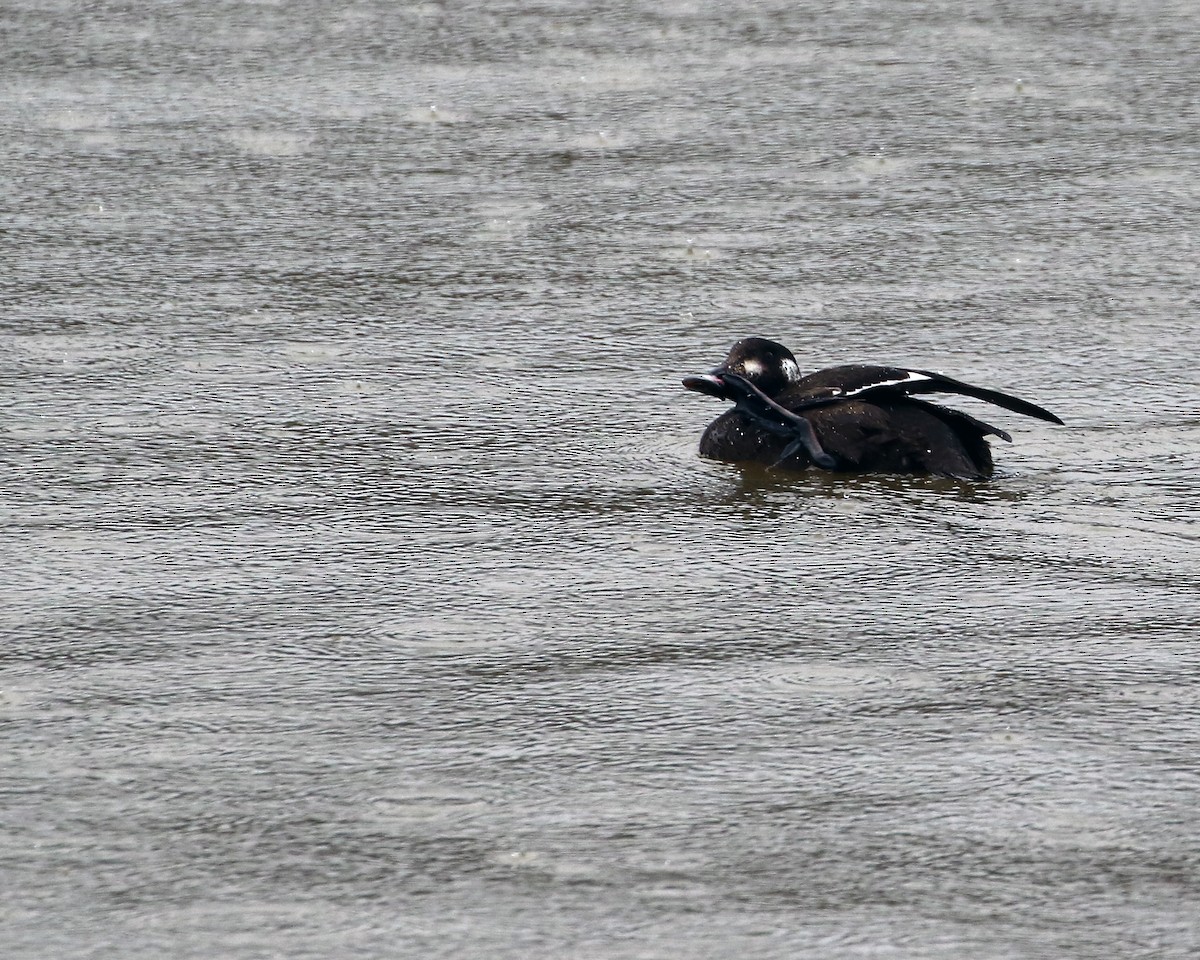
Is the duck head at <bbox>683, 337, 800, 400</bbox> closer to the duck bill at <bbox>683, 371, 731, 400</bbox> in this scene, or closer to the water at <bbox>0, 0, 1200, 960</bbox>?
the duck bill at <bbox>683, 371, 731, 400</bbox>

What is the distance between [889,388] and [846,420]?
0.45ft

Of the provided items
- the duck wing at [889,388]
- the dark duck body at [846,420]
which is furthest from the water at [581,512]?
the duck wing at [889,388]

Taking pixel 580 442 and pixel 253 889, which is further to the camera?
pixel 580 442

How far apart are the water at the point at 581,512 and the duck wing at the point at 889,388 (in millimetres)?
172

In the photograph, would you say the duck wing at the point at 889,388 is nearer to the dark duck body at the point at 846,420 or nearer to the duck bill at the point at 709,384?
the dark duck body at the point at 846,420

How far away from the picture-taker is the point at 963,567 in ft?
15.0

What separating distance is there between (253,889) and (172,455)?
2227 millimetres

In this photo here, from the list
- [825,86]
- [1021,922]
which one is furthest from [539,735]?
[825,86]

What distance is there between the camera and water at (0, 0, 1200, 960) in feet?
10.7

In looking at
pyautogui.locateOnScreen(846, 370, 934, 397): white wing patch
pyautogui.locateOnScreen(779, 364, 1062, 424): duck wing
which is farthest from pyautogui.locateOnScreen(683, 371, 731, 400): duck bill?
pyautogui.locateOnScreen(846, 370, 934, 397): white wing patch

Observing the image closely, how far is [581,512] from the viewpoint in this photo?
4.92 m

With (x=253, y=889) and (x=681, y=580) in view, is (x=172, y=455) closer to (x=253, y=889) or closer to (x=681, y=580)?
(x=681, y=580)

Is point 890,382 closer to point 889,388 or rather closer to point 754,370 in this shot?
point 889,388

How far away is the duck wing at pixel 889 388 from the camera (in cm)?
524
